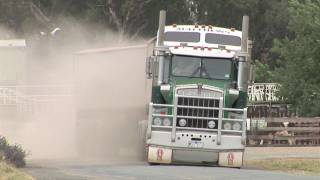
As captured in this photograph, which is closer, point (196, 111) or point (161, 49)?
point (196, 111)

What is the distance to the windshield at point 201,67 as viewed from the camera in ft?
67.5

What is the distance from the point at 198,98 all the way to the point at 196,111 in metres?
0.35

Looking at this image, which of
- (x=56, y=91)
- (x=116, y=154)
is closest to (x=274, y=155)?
(x=116, y=154)

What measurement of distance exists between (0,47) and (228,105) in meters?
23.1

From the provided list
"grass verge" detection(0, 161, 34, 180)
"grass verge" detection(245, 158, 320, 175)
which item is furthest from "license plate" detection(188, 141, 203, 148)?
"grass verge" detection(0, 161, 34, 180)

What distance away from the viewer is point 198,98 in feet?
66.4

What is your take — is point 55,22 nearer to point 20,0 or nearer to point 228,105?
point 20,0

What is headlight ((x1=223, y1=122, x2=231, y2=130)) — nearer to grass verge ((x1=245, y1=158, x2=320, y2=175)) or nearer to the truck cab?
the truck cab

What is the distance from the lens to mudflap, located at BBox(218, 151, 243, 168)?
784 inches

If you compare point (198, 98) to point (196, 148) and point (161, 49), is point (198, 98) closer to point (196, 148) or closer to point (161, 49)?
point (196, 148)

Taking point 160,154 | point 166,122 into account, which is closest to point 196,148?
point 160,154

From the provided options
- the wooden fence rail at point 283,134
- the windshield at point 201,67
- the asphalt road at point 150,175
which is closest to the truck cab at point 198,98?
the windshield at point 201,67

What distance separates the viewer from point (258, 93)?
4438 centimetres

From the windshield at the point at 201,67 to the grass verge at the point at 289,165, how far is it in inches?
131
